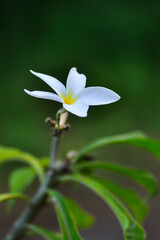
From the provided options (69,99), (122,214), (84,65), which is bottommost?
(122,214)

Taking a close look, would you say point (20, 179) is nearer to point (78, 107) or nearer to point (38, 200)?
point (38, 200)

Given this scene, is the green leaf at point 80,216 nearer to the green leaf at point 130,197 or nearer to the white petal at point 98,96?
the green leaf at point 130,197

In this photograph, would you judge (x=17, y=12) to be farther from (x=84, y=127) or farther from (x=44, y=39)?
(x=84, y=127)

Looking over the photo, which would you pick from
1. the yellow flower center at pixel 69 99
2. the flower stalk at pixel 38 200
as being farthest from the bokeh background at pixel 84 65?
the yellow flower center at pixel 69 99

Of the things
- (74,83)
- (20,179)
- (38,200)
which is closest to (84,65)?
(20,179)

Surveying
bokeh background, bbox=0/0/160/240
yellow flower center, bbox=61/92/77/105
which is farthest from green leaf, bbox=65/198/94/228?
bokeh background, bbox=0/0/160/240

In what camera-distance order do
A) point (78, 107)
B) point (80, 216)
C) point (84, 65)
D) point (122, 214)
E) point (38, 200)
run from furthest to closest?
point (84, 65) → point (80, 216) → point (38, 200) → point (122, 214) → point (78, 107)

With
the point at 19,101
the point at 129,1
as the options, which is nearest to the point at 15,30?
the point at 19,101
